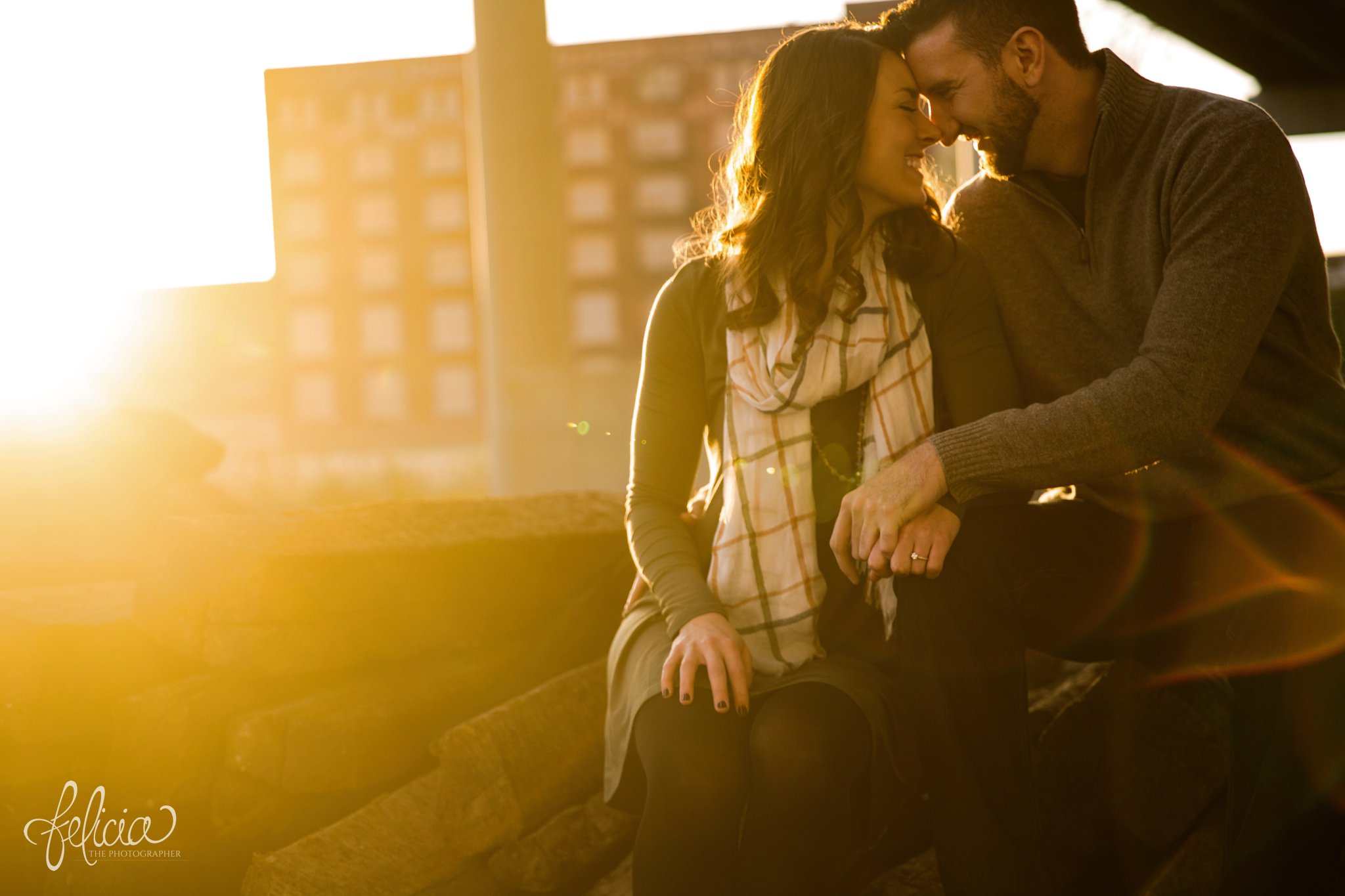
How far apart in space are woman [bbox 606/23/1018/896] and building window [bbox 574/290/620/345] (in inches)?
1992

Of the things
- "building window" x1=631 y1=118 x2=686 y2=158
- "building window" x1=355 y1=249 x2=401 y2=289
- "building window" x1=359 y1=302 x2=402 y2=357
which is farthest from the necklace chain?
"building window" x1=355 y1=249 x2=401 y2=289

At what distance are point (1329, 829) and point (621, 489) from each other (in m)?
7.91

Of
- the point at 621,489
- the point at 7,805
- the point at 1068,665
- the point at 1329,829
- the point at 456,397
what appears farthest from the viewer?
the point at 456,397

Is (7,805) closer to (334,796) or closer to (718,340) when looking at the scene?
(334,796)

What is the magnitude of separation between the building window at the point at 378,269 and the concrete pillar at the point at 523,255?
53139 millimetres

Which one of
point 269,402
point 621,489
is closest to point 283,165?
point 269,402

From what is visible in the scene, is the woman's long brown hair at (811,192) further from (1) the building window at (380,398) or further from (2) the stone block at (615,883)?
(1) the building window at (380,398)

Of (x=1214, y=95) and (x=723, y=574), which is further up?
(x=1214, y=95)

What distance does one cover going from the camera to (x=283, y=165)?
6044 centimetres

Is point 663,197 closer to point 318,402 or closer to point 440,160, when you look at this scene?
point 440,160

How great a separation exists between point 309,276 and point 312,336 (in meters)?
3.73

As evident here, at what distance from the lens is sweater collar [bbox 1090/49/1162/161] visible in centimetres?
226

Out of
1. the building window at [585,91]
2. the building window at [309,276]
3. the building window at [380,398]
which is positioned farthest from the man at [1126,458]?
the building window at [309,276]

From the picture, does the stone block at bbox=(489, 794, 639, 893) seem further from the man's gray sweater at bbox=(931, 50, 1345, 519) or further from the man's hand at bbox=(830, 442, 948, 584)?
the man's gray sweater at bbox=(931, 50, 1345, 519)
